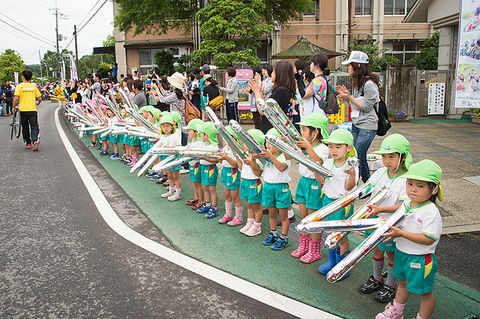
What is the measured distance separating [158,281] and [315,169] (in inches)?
72.7

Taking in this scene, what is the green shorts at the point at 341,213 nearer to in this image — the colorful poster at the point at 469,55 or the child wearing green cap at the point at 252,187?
the child wearing green cap at the point at 252,187

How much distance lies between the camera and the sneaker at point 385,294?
337cm

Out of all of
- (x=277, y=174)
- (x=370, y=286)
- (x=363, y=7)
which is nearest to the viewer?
(x=370, y=286)

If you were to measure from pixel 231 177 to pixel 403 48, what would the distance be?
29699 mm

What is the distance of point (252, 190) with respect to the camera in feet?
15.6

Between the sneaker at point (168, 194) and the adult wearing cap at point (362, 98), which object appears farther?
the sneaker at point (168, 194)

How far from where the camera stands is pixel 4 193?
273 inches

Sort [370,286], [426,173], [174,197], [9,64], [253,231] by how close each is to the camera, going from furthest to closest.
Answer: [9,64] → [174,197] → [253,231] → [370,286] → [426,173]

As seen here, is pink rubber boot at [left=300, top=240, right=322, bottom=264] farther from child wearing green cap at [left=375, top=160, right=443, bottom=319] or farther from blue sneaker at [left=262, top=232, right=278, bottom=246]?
child wearing green cap at [left=375, top=160, right=443, bottom=319]

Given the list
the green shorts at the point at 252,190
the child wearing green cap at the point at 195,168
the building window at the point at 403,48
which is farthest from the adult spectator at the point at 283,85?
the building window at the point at 403,48

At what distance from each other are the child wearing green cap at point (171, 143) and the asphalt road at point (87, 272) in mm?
702

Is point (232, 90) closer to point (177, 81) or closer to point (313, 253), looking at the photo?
point (177, 81)

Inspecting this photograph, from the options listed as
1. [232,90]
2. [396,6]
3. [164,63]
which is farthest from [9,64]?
[232,90]

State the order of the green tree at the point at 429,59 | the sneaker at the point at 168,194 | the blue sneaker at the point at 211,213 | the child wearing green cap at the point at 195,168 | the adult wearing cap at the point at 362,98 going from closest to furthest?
the adult wearing cap at the point at 362,98 < the blue sneaker at the point at 211,213 < the child wearing green cap at the point at 195,168 < the sneaker at the point at 168,194 < the green tree at the point at 429,59
